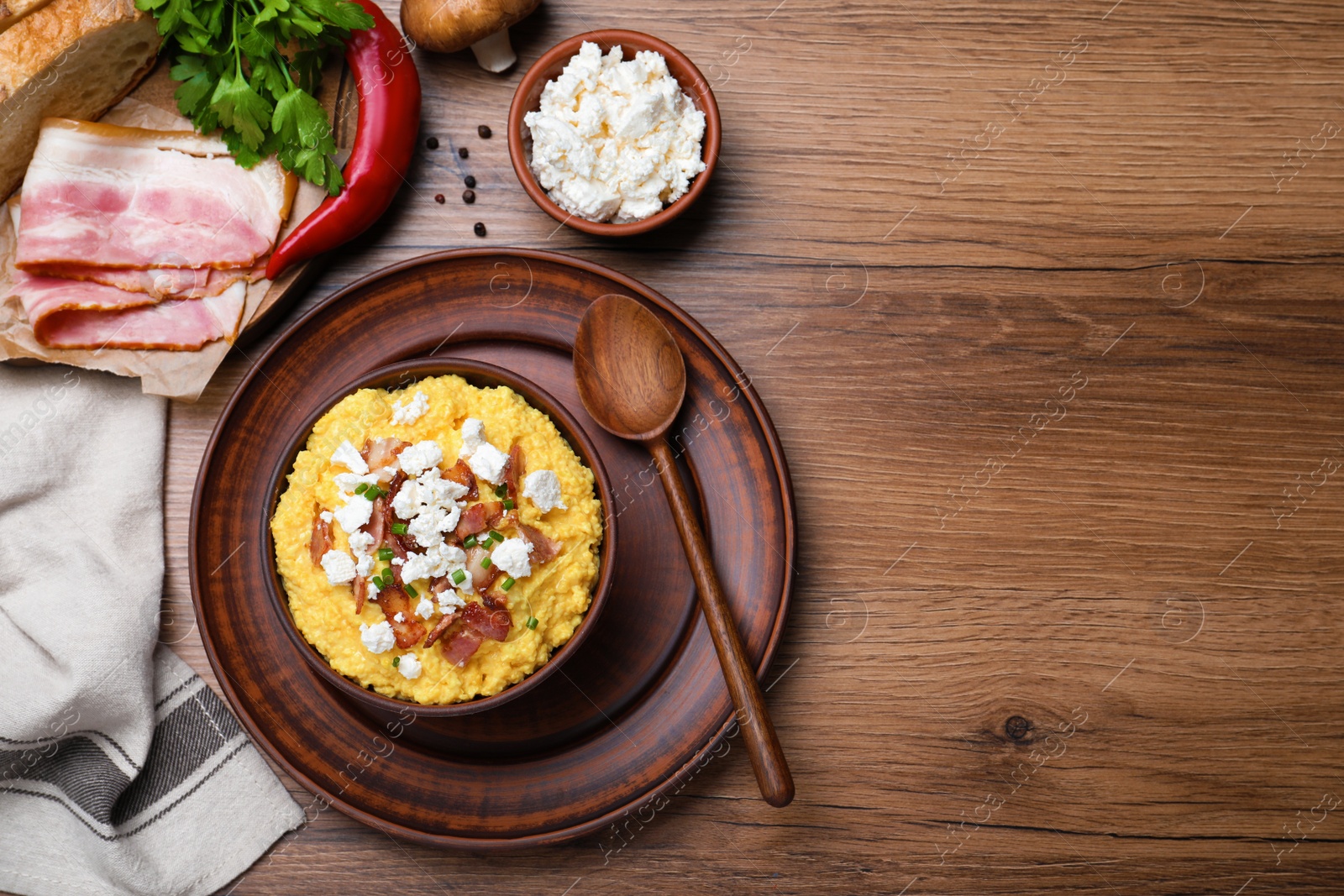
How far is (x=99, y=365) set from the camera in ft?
9.10

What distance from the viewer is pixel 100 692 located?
104 inches

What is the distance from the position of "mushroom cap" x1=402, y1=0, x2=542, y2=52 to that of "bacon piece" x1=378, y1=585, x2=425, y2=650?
1779mm

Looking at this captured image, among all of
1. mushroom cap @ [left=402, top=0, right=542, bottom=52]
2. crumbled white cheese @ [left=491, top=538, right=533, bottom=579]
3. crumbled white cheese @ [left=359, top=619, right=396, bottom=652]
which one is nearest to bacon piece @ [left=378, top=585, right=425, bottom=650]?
crumbled white cheese @ [left=359, top=619, right=396, bottom=652]

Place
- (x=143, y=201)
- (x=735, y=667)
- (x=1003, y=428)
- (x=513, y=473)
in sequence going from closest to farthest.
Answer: (x=513, y=473), (x=735, y=667), (x=143, y=201), (x=1003, y=428)

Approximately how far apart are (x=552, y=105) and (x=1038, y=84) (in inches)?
70.3

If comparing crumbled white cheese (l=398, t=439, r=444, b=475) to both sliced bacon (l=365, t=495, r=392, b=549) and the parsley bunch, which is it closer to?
sliced bacon (l=365, t=495, r=392, b=549)

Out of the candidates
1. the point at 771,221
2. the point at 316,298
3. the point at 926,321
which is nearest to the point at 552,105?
the point at 771,221

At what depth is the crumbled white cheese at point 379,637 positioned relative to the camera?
2154mm

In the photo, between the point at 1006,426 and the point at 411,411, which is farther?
the point at 1006,426

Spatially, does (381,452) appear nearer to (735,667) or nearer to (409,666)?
(409,666)

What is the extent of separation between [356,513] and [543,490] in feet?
1.60

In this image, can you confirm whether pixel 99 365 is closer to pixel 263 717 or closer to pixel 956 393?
pixel 263 717

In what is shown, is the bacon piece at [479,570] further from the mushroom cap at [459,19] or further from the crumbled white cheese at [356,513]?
the mushroom cap at [459,19]

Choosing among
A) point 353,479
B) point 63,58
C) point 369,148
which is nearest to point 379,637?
point 353,479
